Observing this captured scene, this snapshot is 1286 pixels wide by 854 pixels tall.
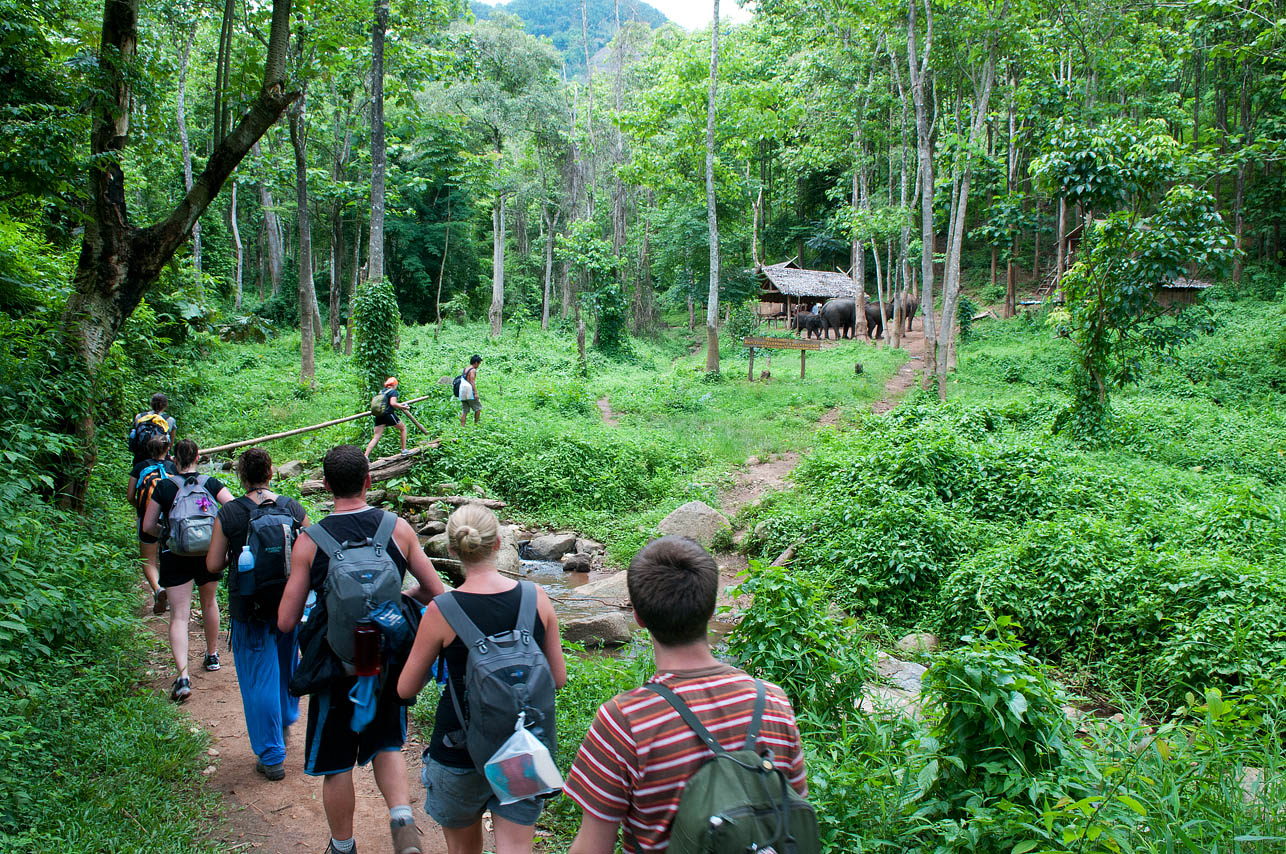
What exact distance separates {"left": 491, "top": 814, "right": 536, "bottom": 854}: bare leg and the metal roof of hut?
99.4 ft

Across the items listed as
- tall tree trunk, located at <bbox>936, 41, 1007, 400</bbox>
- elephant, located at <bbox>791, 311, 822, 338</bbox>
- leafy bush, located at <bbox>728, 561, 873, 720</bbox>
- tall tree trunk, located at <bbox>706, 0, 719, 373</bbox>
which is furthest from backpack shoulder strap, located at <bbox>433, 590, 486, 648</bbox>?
elephant, located at <bbox>791, 311, 822, 338</bbox>

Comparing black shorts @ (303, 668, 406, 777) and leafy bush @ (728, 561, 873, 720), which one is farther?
leafy bush @ (728, 561, 873, 720)

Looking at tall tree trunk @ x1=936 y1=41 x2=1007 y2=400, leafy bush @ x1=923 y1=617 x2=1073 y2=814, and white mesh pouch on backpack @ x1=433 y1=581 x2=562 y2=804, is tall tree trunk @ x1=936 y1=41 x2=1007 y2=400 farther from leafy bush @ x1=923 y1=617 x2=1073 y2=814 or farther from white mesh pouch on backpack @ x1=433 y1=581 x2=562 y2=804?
white mesh pouch on backpack @ x1=433 y1=581 x2=562 y2=804

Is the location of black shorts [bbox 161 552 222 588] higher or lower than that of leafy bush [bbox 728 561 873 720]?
higher

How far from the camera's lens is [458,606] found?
104 inches

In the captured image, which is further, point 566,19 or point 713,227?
point 566,19

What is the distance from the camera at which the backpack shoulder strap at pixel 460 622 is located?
8.57 feet

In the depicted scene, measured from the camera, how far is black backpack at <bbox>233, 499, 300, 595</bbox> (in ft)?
12.4

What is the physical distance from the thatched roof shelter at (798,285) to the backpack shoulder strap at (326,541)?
2986 cm

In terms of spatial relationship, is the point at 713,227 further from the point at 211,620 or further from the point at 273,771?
the point at 273,771

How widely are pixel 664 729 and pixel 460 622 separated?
108 centimetres

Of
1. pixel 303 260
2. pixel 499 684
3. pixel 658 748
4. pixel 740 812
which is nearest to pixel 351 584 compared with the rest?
pixel 499 684

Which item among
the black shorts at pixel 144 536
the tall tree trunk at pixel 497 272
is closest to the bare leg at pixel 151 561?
the black shorts at pixel 144 536

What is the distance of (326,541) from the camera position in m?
3.13
